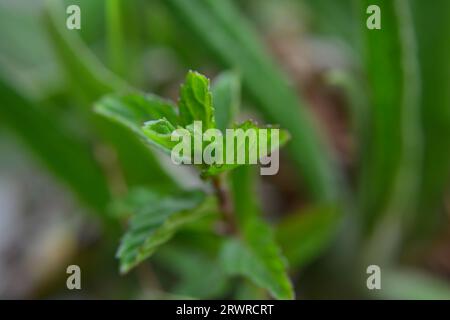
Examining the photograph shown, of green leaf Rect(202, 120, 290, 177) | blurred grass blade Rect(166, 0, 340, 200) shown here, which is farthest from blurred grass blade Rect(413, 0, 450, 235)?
green leaf Rect(202, 120, 290, 177)

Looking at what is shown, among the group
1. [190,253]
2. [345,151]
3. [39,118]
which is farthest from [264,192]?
[39,118]

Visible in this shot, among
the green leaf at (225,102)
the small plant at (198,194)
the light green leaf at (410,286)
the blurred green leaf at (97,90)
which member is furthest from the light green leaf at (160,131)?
the light green leaf at (410,286)

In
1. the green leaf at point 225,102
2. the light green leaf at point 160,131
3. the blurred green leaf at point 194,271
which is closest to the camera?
the light green leaf at point 160,131

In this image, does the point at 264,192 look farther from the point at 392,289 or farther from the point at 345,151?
the point at 392,289

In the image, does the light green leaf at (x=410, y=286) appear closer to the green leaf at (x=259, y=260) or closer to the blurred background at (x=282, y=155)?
the blurred background at (x=282, y=155)

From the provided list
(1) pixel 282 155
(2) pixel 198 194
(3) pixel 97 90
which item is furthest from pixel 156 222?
(1) pixel 282 155

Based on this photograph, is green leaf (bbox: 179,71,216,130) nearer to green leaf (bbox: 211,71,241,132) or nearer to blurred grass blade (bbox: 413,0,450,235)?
green leaf (bbox: 211,71,241,132)

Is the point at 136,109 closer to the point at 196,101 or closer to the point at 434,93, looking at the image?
the point at 196,101
